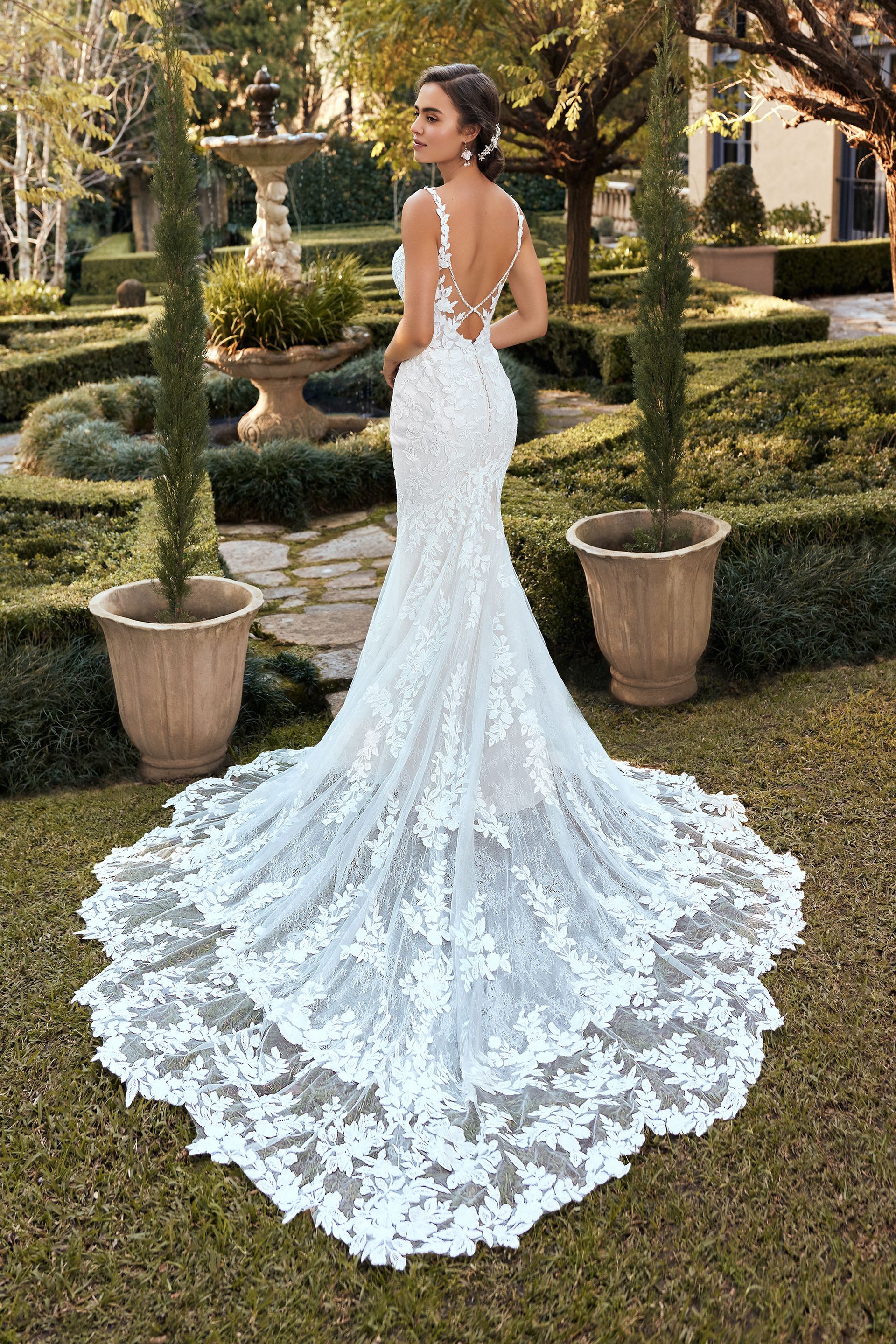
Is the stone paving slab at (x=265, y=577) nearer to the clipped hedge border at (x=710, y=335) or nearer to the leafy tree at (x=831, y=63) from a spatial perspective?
the leafy tree at (x=831, y=63)

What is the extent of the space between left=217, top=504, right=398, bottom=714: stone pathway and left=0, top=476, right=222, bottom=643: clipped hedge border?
50 cm

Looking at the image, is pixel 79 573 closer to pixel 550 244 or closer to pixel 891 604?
→ pixel 891 604

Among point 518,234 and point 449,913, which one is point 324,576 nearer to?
point 518,234

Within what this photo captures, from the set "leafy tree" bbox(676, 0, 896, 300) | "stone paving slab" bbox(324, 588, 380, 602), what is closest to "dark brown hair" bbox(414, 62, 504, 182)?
"stone paving slab" bbox(324, 588, 380, 602)

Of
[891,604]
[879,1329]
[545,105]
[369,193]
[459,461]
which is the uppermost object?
[369,193]

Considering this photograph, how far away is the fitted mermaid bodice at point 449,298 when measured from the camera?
3.09m

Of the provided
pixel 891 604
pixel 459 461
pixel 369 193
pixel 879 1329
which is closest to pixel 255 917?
pixel 459 461

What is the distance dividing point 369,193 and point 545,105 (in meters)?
16.0

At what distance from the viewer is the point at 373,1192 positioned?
236 centimetres

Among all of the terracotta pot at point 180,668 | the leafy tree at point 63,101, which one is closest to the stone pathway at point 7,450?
the leafy tree at point 63,101

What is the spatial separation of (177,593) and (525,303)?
1.61 m

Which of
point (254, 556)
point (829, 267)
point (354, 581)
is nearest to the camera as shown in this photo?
point (354, 581)

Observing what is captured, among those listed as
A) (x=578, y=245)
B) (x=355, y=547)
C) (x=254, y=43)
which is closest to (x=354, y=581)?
(x=355, y=547)

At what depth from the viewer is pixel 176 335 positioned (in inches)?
155
